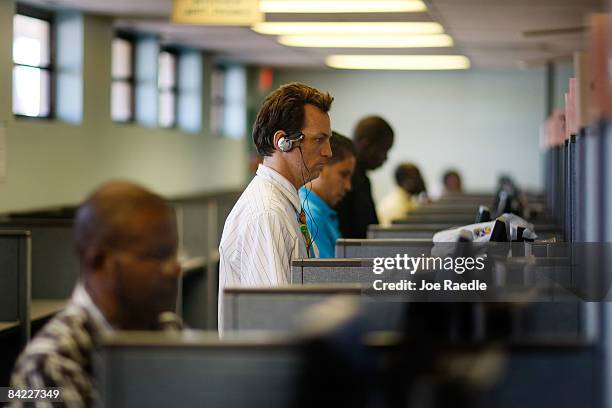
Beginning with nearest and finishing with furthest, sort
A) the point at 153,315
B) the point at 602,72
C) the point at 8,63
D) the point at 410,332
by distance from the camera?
the point at 410,332
the point at 602,72
the point at 153,315
the point at 8,63

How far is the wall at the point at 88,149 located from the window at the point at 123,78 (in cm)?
18

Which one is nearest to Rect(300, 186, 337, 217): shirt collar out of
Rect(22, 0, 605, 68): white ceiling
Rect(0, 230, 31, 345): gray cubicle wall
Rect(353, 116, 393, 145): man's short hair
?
Rect(353, 116, 393, 145): man's short hair

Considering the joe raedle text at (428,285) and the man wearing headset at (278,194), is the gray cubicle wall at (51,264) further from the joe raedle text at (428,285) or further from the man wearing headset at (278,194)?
the joe raedle text at (428,285)

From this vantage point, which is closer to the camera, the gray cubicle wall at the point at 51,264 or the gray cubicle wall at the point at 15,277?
the gray cubicle wall at the point at 15,277

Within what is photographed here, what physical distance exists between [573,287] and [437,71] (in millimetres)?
15083

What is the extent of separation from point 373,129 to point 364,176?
0.23 m

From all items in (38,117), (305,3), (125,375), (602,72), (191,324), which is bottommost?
(191,324)

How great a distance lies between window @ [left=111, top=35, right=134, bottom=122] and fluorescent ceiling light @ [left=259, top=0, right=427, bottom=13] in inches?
106

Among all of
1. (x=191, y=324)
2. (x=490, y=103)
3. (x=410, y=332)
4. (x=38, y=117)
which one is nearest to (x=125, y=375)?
(x=410, y=332)

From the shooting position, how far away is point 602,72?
1.64m

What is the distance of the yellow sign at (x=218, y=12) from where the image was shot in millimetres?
7500

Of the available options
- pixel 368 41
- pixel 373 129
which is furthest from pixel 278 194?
pixel 368 41

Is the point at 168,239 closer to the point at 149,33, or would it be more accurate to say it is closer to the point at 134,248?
the point at 134,248

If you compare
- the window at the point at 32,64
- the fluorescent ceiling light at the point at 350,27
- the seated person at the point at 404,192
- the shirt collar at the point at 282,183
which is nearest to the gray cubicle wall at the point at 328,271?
the shirt collar at the point at 282,183
